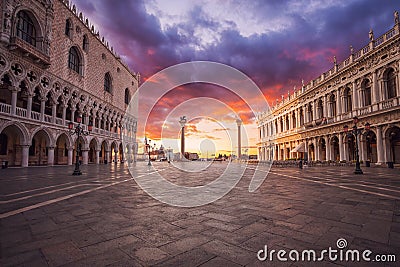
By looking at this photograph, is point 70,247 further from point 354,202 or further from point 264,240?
point 354,202

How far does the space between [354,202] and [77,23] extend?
1500 inches

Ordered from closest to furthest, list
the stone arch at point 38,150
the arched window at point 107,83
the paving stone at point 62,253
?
the paving stone at point 62,253
the stone arch at point 38,150
the arched window at point 107,83

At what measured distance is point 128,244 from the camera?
282 cm

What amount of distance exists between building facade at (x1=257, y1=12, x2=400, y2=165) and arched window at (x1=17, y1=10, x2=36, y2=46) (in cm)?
3462

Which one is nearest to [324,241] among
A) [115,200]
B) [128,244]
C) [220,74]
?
[128,244]

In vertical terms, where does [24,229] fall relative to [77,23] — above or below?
below

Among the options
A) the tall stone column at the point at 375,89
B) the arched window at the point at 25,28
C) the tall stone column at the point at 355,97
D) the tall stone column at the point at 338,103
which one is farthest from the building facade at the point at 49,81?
the tall stone column at the point at 338,103

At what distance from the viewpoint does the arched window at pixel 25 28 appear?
75.1ft

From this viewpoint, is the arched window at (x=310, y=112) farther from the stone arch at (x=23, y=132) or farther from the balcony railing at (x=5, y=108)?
the balcony railing at (x=5, y=108)

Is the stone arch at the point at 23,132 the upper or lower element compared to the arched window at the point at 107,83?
lower

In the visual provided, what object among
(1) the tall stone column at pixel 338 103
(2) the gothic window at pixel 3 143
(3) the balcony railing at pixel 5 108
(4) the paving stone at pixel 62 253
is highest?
(1) the tall stone column at pixel 338 103

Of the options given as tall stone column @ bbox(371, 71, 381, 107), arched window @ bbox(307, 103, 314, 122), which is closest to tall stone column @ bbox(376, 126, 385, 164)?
tall stone column @ bbox(371, 71, 381, 107)
